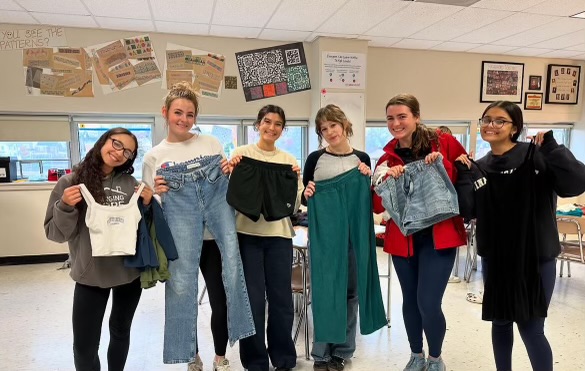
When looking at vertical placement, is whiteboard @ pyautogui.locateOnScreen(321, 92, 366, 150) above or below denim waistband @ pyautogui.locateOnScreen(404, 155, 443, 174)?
above

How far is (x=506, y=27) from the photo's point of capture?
4.06 metres

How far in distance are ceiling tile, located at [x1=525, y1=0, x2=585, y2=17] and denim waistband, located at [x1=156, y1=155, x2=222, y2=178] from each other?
337 cm

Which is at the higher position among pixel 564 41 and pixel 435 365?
pixel 564 41

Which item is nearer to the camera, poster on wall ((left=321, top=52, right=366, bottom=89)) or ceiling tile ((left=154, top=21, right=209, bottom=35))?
ceiling tile ((left=154, top=21, right=209, bottom=35))

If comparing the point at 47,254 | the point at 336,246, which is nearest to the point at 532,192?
the point at 336,246

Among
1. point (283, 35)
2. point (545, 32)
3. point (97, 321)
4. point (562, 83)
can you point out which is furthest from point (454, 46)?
point (97, 321)

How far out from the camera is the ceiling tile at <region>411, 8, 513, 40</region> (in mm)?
3633

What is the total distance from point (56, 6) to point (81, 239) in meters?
2.84

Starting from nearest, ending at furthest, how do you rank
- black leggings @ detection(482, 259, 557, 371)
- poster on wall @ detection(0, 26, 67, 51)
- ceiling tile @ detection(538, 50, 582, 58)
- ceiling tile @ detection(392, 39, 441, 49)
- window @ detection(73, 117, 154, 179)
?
→ black leggings @ detection(482, 259, 557, 371)
poster on wall @ detection(0, 26, 67, 51)
window @ detection(73, 117, 154, 179)
ceiling tile @ detection(392, 39, 441, 49)
ceiling tile @ detection(538, 50, 582, 58)

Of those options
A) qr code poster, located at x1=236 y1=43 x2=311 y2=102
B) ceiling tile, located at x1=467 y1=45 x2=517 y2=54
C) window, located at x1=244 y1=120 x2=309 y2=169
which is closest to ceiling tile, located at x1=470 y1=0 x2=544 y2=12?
ceiling tile, located at x1=467 y1=45 x2=517 y2=54

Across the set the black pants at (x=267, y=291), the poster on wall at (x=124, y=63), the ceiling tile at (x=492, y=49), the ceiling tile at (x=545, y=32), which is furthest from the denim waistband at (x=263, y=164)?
the ceiling tile at (x=492, y=49)

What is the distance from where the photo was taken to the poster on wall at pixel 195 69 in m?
4.23

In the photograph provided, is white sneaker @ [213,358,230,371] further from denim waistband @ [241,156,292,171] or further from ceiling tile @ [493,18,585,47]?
ceiling tile @ [493,18,585,47]

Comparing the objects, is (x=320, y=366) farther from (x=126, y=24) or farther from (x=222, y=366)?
(x=126, y=24)
